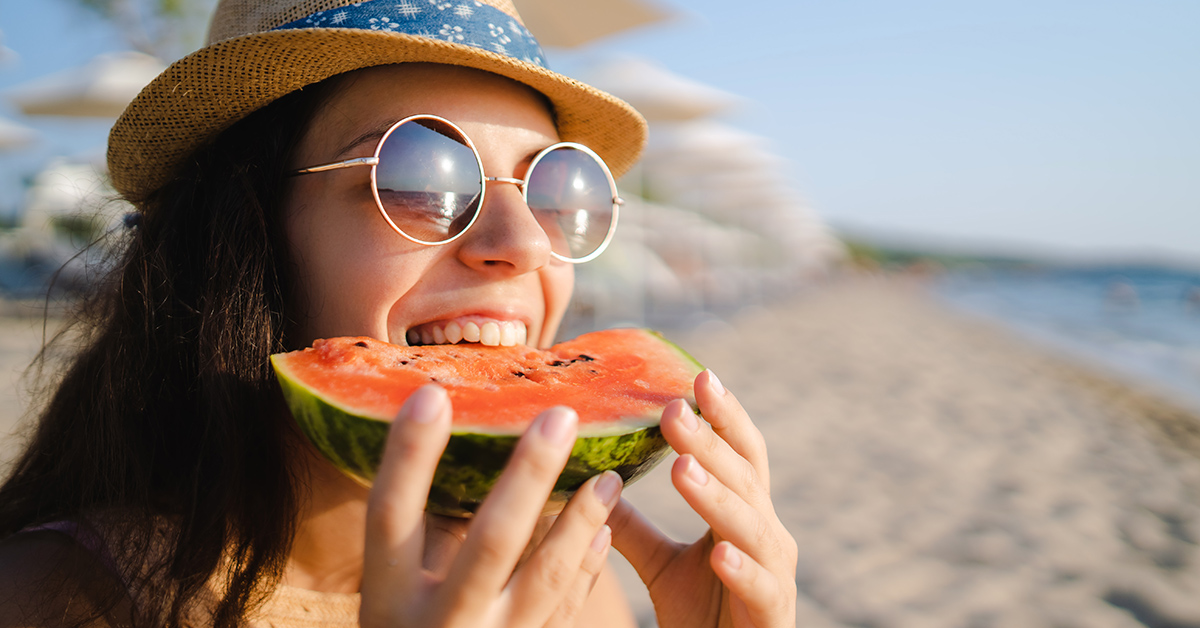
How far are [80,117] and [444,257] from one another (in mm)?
9879

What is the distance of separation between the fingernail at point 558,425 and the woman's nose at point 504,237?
0.62 meters

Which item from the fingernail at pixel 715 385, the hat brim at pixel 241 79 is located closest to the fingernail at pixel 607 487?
the fingernail at pixel 715 385

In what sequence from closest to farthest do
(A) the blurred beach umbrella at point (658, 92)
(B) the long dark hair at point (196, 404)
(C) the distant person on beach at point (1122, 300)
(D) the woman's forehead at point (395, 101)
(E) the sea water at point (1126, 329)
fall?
(B) the long dark hair at point (196, 404), (D) the woman's forehead at point (395, 101), (A) the blurred beach umbrella at point (658, 92), (E) the sea water at point (1126, 329), (C) the distant person on beach at point (1122, 300)

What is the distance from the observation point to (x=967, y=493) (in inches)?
174

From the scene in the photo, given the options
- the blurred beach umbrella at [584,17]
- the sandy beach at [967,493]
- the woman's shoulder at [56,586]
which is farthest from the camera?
the blurred beach umbrella at [584,17]

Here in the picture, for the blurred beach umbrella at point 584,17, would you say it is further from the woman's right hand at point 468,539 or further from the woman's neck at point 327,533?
the woman's right hand at point 468,539

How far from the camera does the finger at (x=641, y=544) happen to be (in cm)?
158

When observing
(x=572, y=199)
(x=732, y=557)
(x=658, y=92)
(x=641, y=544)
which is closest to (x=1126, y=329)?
(x=658, y=92)

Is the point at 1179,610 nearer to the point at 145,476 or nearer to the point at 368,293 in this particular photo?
the point at 368,293

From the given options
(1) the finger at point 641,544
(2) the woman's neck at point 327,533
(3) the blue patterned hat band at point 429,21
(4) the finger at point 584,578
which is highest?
(3) the blue patterned hat band at point 429,21

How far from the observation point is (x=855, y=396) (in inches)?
275

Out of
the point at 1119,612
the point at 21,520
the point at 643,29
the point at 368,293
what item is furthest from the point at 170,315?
the point at 643,29

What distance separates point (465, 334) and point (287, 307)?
413mm

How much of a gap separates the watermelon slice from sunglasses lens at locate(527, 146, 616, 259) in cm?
38
